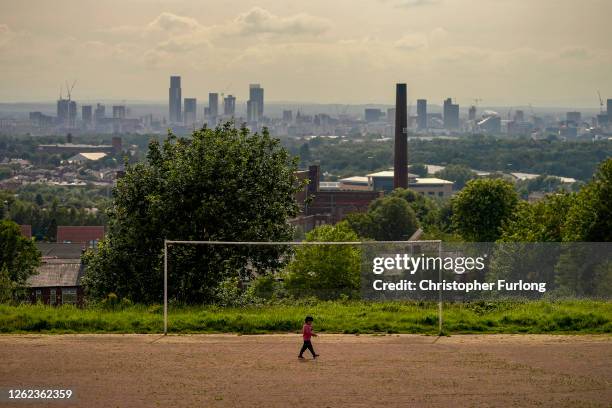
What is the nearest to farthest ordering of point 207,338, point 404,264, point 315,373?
point 315,373
point 207,338
point 404,264

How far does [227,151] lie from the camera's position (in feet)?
104

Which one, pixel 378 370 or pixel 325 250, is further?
pixel 325 250

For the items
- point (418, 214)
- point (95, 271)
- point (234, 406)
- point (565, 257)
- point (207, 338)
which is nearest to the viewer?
point (234, 406)

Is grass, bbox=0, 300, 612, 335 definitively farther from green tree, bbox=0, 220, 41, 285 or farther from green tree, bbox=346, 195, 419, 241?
green tree, bbox=346, 195, 419, 241

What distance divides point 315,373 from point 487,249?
330 inches

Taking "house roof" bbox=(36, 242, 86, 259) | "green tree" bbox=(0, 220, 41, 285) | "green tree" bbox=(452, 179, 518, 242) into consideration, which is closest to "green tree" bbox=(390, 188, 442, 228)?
"house roof" bbox=(36, 242, 86, 259)

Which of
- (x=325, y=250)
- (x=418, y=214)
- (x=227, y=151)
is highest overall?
(x=227, y=151)

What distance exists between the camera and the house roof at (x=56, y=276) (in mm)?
61375

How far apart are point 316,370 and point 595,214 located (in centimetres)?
3102

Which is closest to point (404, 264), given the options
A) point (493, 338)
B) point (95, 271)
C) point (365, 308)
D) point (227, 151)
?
point (365, 308)

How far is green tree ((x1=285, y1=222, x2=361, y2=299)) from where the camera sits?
2609cm

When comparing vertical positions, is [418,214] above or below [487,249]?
below

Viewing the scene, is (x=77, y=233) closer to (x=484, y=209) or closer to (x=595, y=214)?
(x=484, y=209)

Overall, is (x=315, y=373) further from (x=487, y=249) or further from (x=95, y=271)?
(x=95, y=271)
